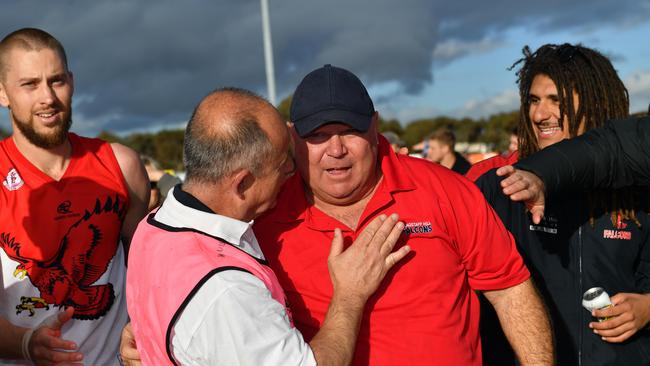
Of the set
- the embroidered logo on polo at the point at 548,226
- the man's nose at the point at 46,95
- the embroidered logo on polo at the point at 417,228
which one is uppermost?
the man's nose at the point at 46,95

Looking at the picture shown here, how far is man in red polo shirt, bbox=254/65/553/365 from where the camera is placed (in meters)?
2.63

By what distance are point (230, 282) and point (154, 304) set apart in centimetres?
31

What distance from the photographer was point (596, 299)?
112 inches

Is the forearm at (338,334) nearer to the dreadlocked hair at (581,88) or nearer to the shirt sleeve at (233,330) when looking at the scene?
the shirt sleeve at (233,330)

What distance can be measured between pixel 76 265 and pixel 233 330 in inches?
73.7

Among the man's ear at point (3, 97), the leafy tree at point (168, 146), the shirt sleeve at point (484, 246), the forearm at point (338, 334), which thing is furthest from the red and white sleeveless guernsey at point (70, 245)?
the leafy tree at point (168, 146)

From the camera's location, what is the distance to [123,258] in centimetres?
373

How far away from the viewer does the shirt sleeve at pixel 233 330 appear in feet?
6.27

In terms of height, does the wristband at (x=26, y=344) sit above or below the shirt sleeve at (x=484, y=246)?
below

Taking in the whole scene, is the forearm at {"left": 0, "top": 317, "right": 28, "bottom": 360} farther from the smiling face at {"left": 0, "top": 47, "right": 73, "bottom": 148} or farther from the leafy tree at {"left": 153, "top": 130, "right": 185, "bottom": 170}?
the leafy tree at {"left": 153, "top": 130, "right": 185, "bottom": 170}

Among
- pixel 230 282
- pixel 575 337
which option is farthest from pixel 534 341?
pixel 230 282

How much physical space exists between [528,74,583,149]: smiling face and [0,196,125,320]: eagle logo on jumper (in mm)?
2399

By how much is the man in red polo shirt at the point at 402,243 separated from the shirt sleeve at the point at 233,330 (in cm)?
70

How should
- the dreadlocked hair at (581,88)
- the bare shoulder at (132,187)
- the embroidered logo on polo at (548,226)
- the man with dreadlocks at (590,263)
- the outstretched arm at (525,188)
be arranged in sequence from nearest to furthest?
the outstretched arm at (525,188) < the man with dreadlocks at (590,263) < the embroidered logo on polo at (548,226) < the dreadlocked hair at (581,88) < the bare shoulder at (132,187)
